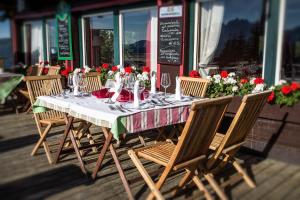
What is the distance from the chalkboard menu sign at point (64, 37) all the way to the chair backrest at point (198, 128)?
545 cm

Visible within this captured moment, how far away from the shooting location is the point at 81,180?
317 centimetres

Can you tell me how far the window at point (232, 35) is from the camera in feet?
13.7

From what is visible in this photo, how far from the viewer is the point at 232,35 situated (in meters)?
4.50

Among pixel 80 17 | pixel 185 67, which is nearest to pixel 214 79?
pixel 185 67

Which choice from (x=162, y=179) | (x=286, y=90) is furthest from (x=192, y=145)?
(x=286, y=90)

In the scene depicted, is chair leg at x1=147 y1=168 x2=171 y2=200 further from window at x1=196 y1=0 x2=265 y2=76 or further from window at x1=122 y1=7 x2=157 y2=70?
window at x1=122 y1=7 x2=157 y2=70

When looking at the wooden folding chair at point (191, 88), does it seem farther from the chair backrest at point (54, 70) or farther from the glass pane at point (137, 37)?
the chair backrest at point (54, 70)

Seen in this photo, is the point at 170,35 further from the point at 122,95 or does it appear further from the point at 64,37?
the point at 64,37

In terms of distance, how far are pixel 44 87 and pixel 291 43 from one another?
3128 mm

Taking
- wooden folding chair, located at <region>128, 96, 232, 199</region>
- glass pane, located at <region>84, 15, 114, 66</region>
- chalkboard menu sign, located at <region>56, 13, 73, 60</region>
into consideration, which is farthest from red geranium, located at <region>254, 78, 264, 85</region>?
chalkboard menu sign, located at <region>56, 13, 73, 60</region>

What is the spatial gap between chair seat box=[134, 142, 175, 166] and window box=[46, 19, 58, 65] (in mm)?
5996

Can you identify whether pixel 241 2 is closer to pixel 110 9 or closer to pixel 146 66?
pixel 146 66

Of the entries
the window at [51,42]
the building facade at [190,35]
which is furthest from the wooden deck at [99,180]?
the window at [51,42]

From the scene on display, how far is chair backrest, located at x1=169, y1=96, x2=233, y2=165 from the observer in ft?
7.35
